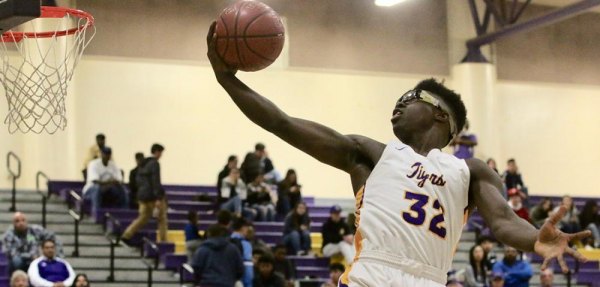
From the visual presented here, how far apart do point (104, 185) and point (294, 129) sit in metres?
12.5

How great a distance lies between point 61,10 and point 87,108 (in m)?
13.4

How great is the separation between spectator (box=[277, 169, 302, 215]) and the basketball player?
42.9 feet

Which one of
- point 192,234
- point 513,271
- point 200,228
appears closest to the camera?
point 513,271

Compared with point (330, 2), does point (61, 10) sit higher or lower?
lower

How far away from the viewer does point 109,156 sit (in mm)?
16734

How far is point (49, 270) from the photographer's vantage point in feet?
41.4

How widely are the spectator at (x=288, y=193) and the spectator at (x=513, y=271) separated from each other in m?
4.04

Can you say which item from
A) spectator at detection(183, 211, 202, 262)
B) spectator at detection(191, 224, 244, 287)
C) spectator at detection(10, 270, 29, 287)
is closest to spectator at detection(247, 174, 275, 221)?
spectator at detection(183, 211, 202, 262)

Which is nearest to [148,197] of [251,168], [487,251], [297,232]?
[297,232]

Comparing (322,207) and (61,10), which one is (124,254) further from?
(61,10)

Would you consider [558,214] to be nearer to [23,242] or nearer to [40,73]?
[40,73]

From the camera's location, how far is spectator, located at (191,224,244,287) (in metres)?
13.0

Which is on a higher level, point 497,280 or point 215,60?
point 215,60

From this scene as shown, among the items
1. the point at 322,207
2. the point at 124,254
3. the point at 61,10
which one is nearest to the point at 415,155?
the point at 61,10
